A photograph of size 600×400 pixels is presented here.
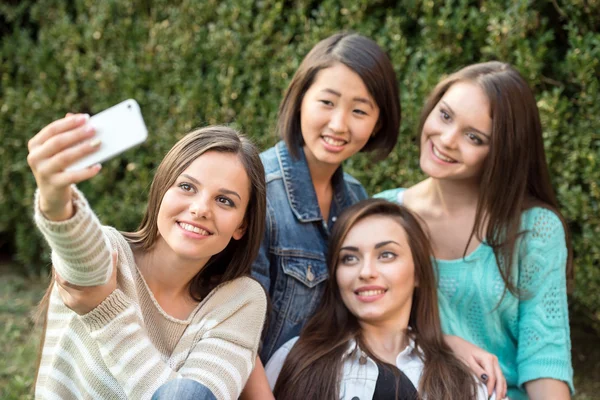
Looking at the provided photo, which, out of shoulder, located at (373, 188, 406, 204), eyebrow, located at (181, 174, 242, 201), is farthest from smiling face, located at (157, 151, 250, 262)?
shoulder, located at (373, 188, 406, 204)

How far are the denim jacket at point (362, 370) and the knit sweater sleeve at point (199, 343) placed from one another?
1.08 ft

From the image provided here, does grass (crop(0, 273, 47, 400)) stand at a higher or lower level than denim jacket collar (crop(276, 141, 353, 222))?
lower

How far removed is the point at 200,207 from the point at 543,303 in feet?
4.89

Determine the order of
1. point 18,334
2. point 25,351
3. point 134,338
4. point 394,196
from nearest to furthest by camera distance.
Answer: point 134,338
point 394,196
point 25,351
point 18,334

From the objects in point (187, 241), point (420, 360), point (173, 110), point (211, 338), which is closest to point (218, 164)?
point (187, 241)

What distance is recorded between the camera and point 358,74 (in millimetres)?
3062

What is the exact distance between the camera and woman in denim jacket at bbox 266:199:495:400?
8.93 feet

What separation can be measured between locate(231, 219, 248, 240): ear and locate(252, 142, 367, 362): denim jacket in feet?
0.97

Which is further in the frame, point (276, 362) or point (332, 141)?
point (332, 141)

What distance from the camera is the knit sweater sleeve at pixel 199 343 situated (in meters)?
2.24

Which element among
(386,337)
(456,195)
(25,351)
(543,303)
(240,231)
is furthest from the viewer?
(25,351)

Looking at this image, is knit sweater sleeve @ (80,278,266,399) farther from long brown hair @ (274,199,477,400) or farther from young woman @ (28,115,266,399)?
long brown hair @ (274,199,477,400)

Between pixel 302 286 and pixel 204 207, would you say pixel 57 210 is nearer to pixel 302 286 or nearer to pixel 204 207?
pixel 204 207

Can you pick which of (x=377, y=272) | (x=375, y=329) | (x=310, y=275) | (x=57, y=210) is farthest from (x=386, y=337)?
(x=57, y=210)
